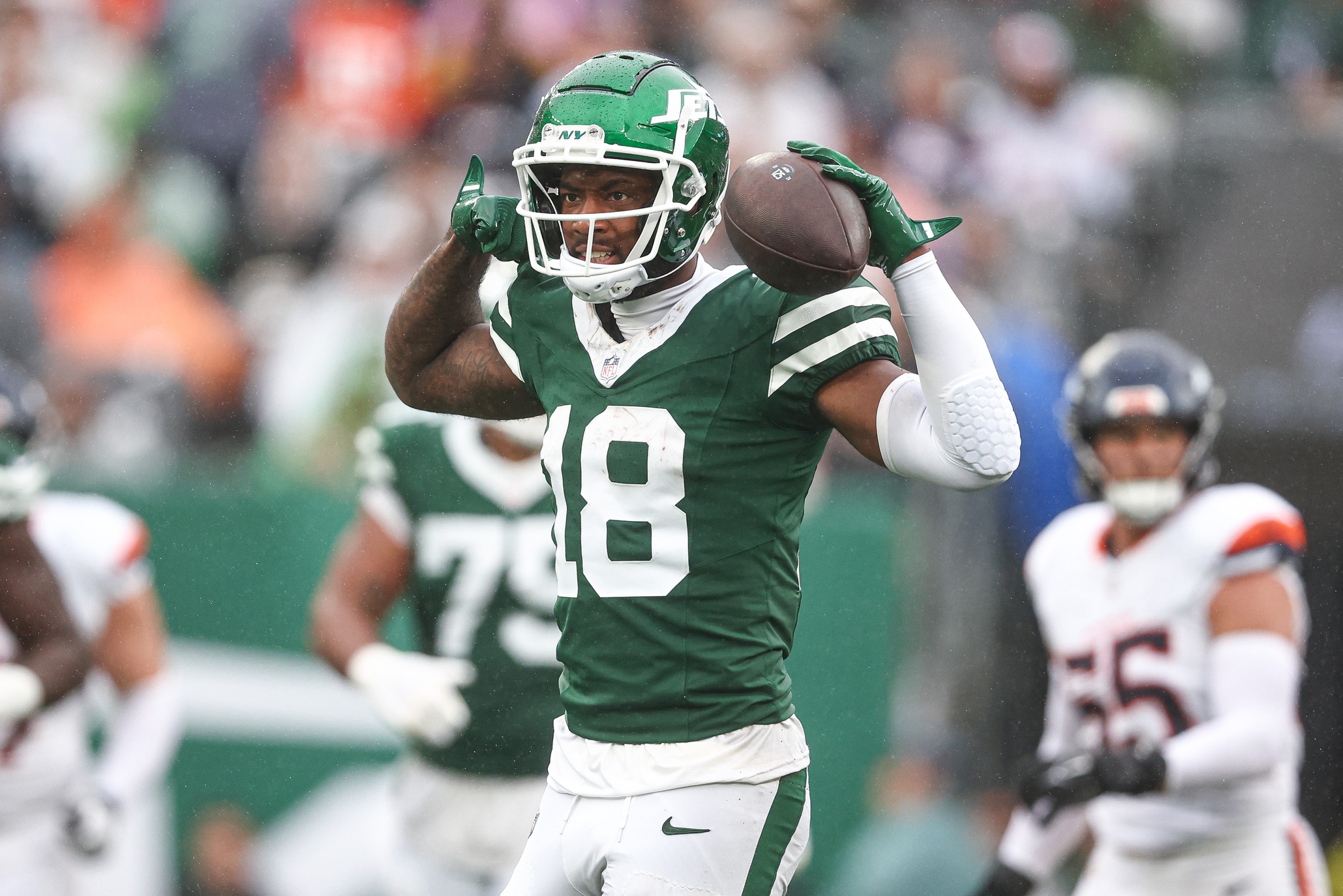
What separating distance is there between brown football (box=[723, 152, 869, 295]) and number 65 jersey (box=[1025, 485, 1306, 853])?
5.43 feet

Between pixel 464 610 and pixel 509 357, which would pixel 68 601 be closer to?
pixel 464 610

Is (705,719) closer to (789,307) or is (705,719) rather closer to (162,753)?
(789,307)

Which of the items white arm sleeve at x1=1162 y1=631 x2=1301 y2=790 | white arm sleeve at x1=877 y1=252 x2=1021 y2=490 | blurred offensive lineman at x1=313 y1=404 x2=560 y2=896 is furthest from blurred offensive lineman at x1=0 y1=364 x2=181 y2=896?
white arm sleeve at x1=1162 y1=631 x2=1301 y2=790

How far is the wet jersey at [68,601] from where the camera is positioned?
4211 millimetres

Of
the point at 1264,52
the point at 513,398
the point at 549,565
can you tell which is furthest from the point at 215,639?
the point at 1264,52

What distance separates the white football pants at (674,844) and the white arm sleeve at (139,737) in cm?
220

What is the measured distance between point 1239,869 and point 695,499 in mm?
1876

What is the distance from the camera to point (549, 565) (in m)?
4.18

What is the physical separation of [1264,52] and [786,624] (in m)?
6.21

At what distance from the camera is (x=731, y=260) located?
6.15 meters

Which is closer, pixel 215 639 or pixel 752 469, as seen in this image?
pixel 752 469

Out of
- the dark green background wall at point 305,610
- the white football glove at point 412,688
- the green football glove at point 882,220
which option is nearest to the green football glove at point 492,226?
the green football glove at point 882,220

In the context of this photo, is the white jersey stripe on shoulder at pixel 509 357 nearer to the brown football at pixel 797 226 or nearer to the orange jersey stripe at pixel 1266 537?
the brown football at pixel 797 226

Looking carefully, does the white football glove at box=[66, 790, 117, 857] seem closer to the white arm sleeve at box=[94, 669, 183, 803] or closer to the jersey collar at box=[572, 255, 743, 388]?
the white arm sleeve at box=[94, 669, 183, 803]
